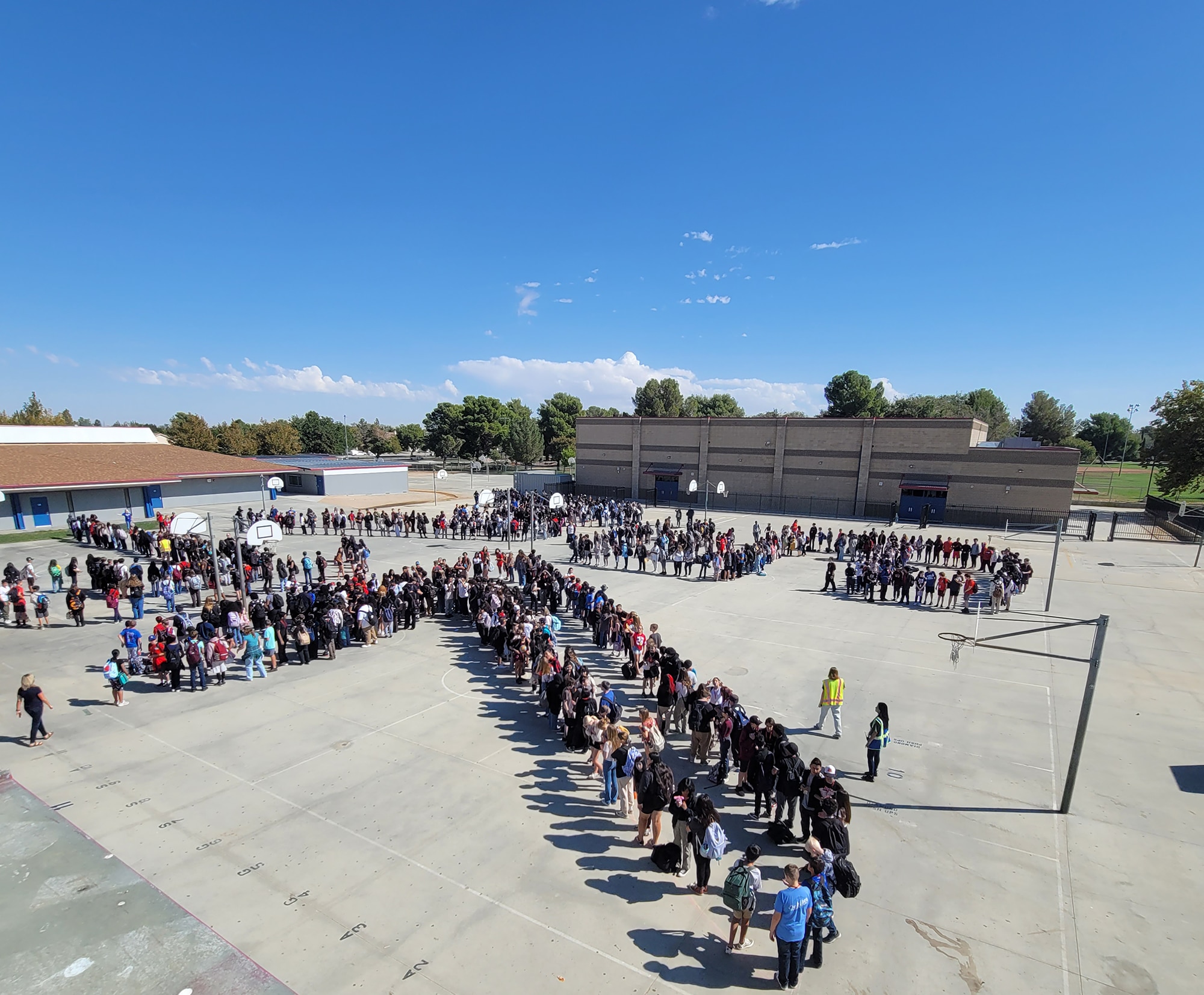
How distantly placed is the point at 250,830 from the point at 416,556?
68.2 ft

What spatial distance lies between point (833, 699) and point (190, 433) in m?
89.7

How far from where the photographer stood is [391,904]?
719 cm

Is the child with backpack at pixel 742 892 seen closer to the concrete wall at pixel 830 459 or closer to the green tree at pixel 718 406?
the concrete wall at pixel 830 459

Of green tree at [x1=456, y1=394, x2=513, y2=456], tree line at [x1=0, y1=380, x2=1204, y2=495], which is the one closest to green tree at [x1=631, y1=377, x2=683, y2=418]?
tree line at [x1=0, y1=380, x2=1204, y2=495]

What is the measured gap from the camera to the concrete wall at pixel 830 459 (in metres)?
40.2

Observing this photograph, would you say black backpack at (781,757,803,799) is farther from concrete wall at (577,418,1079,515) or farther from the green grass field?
the green grass field

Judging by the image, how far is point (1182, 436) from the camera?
42.2 m

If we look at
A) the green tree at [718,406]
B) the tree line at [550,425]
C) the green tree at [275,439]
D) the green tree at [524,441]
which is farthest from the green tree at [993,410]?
the green tree at [275,439]

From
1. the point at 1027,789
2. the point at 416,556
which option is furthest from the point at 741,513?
the point at 1027,789

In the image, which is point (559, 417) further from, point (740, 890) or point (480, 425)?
point (740, 890)

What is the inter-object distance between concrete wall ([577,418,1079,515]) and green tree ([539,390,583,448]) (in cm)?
4700

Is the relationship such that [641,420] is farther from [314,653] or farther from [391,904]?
[391,904]

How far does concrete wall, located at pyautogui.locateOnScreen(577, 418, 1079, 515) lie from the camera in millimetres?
40188

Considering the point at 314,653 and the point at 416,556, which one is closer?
the point at 314,653
